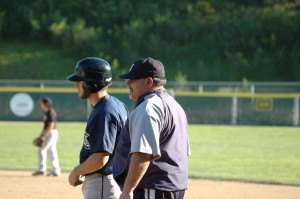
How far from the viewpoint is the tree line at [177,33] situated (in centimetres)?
4447

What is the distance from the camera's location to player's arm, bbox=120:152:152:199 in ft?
15.4

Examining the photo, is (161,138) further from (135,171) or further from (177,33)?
(177,33)

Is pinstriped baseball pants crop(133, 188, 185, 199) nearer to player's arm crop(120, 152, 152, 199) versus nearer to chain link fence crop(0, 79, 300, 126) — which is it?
player's arm crop(120, 152, 152, 199)

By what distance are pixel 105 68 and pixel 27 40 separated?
147 ft

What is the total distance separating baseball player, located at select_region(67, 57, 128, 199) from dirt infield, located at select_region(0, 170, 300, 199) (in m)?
5.26

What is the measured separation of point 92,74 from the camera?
213 inches

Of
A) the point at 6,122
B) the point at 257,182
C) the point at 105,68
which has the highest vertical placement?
the point at 105,68

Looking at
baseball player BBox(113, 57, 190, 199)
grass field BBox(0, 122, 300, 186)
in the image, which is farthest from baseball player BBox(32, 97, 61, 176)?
baseball player BBox(113, 57, 190, 199)

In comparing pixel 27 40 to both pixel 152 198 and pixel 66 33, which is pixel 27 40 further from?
pixel 152 198

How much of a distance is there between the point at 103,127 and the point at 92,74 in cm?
47

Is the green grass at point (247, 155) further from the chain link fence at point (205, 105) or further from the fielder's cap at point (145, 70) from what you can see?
the fielder's cap at point (145, 70)

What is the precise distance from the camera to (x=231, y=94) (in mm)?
31609

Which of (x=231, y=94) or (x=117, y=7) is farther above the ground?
(x=117, y=7)

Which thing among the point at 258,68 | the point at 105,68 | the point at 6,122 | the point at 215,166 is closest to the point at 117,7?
the point at 258,68
